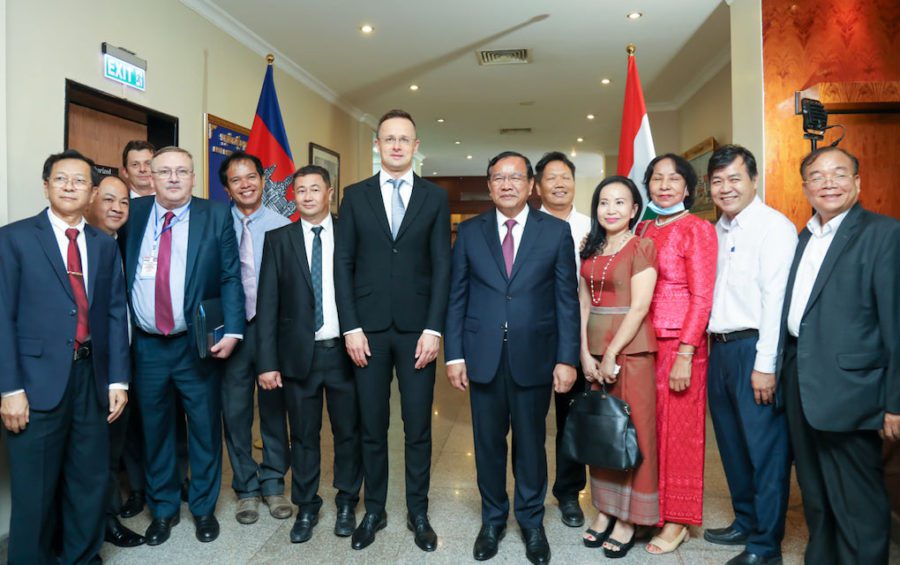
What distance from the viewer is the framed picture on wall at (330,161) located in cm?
702

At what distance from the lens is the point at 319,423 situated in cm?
270

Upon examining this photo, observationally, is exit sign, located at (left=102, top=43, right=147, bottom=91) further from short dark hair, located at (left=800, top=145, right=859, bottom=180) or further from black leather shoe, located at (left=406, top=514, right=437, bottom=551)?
short dark hair, located at (left=800, top=145, right=859, bottom=180)

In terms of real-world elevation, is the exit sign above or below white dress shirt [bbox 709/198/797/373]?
above

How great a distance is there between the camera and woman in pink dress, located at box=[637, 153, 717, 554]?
7.80 feet

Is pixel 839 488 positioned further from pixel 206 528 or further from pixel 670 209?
pixel 206 528

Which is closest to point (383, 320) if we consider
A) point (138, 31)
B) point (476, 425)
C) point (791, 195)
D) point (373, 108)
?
point (476, 425)

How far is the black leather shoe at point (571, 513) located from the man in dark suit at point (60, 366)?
196cm

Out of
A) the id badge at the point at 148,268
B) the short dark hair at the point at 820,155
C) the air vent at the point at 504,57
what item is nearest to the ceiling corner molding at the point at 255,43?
the air vent at the point at 504,57

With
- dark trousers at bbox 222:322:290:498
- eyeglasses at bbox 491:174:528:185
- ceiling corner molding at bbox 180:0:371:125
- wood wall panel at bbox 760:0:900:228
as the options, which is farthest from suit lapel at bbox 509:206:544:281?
ceiling corner molding at bbox 180:0:371:125

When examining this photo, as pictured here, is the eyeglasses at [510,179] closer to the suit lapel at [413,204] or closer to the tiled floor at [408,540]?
the suit lapel at [413,204]

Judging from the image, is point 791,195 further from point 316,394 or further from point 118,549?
point 118,549

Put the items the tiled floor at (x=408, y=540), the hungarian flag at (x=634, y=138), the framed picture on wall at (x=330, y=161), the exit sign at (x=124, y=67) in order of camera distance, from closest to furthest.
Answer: the tiled floor at (x=408, y=540) → the exit sign at (x=124, y=67) → the hungarian flag at (x=634, y=138) → the framed picture on wall at (x=330, y=161)

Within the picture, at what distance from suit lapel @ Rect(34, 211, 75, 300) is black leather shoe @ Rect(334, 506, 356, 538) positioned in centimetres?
141

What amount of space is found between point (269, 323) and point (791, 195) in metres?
3.66
